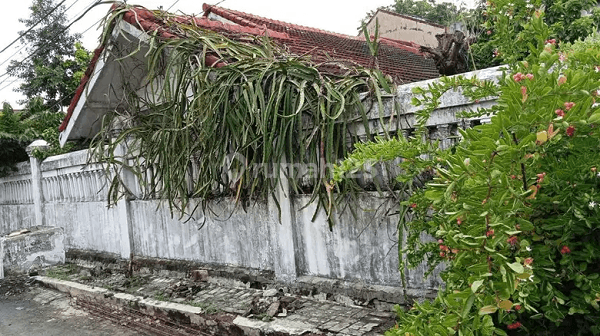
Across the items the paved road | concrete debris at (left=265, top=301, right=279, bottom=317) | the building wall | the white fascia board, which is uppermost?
the white fascia board

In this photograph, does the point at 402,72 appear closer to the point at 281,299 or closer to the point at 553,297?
the point at 281,299

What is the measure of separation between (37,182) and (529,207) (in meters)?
8.67

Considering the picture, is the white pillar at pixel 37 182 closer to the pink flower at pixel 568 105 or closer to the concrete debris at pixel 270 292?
the concrete debris at pixel 270 292

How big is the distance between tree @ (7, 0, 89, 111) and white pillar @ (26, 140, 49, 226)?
8.52 m

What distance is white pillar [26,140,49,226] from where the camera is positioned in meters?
8.38

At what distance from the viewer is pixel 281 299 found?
14.1ft

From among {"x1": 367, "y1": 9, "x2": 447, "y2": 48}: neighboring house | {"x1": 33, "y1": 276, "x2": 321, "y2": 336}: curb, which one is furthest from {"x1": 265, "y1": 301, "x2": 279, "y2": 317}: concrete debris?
{"x1": 367, "y1": 9, "x2": 447, "y2": 48}: neighboring house

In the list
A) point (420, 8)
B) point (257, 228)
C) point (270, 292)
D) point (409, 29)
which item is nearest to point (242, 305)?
point (270, 292)

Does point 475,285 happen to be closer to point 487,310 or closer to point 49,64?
point 487,310

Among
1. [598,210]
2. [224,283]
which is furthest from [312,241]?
[598,210]

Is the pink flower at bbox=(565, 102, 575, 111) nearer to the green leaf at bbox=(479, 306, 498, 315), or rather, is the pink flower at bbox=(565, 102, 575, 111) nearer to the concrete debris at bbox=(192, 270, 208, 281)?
the green leaf at bbox=(479, 306, 498, 315)

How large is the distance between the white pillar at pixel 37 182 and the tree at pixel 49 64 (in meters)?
8.52

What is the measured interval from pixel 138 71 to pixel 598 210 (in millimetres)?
5807

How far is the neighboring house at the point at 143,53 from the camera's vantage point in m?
5.42
